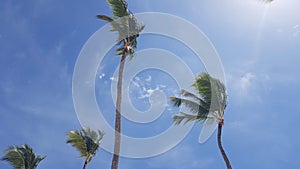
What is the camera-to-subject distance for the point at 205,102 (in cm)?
1745

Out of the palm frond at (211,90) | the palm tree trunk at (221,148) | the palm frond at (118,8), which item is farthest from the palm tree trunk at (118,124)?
the palm tree trunk at (221,148)

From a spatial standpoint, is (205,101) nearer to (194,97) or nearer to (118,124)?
(194,97)

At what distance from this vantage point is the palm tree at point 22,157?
75.5 feet

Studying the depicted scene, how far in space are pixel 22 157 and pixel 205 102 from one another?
48.0 ft

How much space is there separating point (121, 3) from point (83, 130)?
9.28 m

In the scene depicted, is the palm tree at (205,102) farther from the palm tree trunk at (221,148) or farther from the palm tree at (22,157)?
the palm tree at (22,157)

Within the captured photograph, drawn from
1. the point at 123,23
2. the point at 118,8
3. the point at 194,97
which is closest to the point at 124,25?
the point at 123,23

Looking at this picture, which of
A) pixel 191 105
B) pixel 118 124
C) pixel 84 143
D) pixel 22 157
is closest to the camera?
pixel 118 124

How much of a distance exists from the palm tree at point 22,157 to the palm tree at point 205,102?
12.8 metres

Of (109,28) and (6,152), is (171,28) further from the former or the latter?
(6,152)

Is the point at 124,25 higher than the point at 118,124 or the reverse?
higher

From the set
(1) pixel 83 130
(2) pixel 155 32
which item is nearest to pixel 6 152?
(1) pixel 83 130

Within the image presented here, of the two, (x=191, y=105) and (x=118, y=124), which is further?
(x=191, y=105)

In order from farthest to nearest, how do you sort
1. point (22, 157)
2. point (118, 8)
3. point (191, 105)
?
point (22, 157)
point (118, 8)
point (191, 105)
